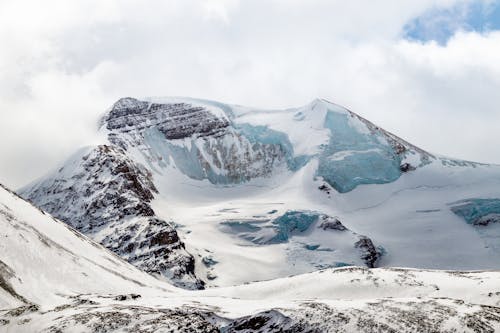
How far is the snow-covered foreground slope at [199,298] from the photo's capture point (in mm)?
66125

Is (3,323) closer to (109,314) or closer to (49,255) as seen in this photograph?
(109,314)

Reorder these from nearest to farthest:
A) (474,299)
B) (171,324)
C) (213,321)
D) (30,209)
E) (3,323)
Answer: (171,324)
(3,323)
(213,321)
(474,299)
(30,209)

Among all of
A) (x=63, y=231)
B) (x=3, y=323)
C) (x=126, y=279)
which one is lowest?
(x=3, y=323)

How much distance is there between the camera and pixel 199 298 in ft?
306

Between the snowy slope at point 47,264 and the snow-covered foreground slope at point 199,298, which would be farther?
the snowy slope at point 47,264

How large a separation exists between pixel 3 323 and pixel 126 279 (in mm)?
54279

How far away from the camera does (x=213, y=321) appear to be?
71562mm

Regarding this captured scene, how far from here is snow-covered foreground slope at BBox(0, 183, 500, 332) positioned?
6612cm

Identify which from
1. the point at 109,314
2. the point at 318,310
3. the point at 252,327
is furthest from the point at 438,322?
the point at 109,314

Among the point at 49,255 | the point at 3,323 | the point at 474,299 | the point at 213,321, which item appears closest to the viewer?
the point at 3,323

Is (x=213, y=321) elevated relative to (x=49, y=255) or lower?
lower

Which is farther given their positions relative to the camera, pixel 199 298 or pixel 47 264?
pixel 47 264

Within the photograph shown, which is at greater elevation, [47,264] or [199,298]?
[47,264]

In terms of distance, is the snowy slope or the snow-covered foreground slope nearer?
the snow-covered foreground slope
